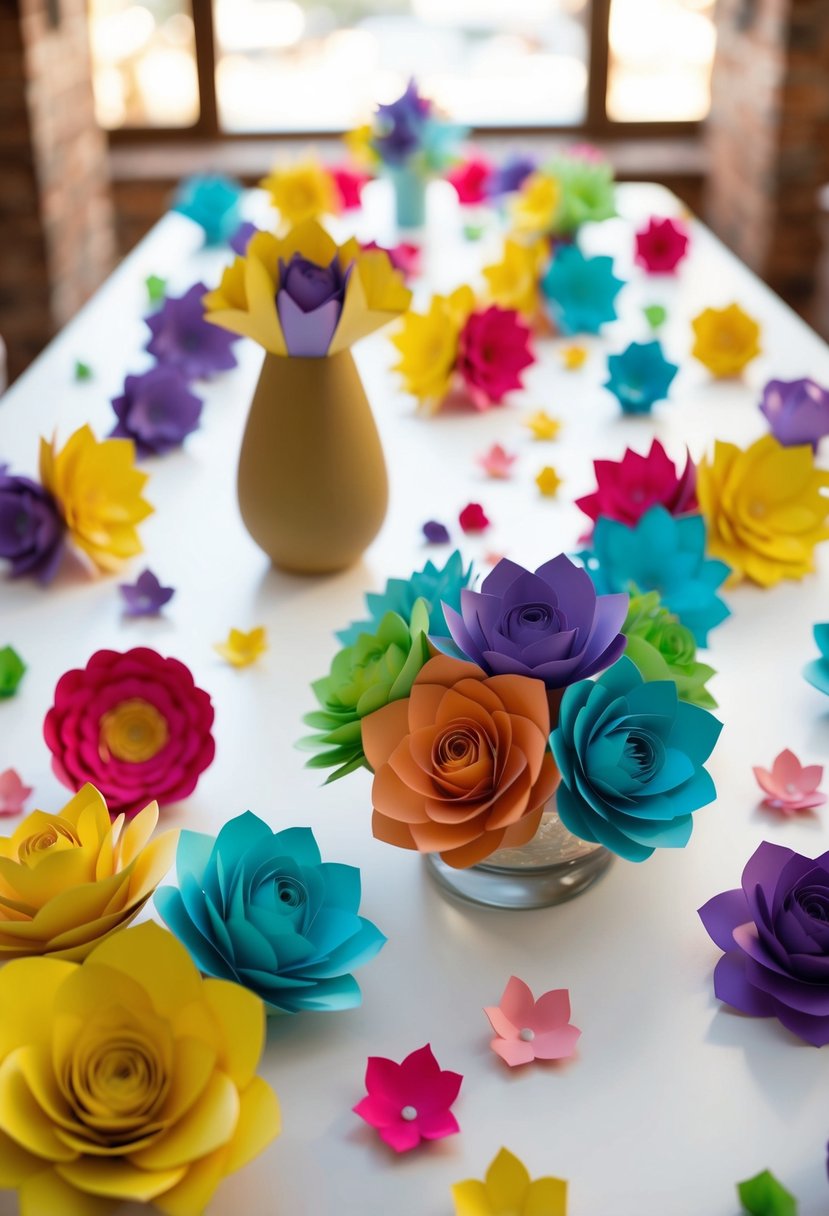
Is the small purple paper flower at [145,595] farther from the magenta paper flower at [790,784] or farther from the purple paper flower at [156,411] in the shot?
the magenta paper flower at [790,784]

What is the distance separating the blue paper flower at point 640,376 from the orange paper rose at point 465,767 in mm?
891

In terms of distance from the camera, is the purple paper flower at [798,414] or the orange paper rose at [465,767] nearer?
the orange paper rose at [465,767]

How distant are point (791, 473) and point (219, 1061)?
0.78m

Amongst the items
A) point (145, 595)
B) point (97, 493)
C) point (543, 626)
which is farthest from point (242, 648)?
point (543, 626)

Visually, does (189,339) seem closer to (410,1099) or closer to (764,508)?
(764,508)

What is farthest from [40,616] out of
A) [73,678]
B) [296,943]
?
[296,943]

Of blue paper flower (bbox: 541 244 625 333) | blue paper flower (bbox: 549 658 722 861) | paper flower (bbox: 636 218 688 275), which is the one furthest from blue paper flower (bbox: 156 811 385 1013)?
paper flower (bbox: 636 218 688 275)

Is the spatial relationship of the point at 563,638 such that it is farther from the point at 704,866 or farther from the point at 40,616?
the point at 40,616

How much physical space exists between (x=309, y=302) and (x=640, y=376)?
59 cm

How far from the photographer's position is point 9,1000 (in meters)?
0.62

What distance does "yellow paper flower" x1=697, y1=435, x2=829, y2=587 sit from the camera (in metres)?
1.15

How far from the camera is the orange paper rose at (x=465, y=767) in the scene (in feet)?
2.29

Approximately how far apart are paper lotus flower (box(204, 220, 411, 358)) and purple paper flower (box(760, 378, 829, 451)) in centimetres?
48

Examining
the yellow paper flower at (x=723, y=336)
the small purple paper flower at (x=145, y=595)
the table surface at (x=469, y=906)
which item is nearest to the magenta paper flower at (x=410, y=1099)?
the table surface at (x=469, y=906)
